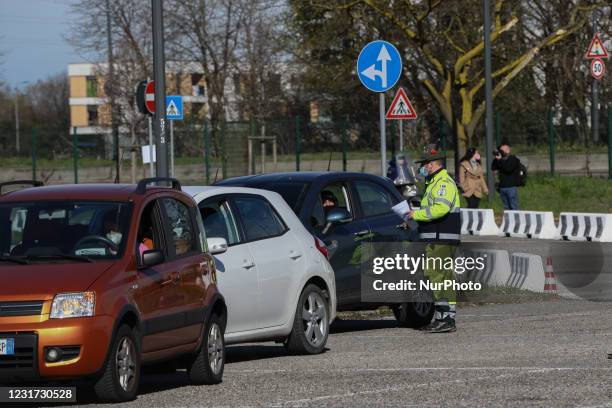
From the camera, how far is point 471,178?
30.7 m

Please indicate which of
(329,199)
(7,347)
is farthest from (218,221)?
(7,347)

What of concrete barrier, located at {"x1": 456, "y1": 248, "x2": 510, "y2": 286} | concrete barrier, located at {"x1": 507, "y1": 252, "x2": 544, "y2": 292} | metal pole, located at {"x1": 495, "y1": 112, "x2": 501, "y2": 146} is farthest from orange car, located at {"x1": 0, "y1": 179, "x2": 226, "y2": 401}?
metal pole, located at {"x1": 495, "y1": 112, "x2": 501, "y2": 146}

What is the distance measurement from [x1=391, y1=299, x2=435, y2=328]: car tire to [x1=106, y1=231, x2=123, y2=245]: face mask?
571 centimetres

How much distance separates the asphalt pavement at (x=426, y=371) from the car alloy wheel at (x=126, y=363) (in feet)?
0.52

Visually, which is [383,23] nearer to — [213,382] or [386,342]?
[386,342]

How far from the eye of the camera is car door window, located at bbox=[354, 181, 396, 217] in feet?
47.5

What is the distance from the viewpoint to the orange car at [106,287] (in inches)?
337

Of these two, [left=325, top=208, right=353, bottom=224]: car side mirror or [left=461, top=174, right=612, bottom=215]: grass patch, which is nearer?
[left=325, top=208, right=353, bottom=224]: car side mirror

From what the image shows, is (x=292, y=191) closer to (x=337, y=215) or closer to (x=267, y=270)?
(x=337, y=215)

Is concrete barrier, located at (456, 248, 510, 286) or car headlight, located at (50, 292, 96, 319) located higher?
car headlight, located at (50, 292, 96, 319)

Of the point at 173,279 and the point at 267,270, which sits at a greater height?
the point at 173,279

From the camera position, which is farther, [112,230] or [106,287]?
[112,230]

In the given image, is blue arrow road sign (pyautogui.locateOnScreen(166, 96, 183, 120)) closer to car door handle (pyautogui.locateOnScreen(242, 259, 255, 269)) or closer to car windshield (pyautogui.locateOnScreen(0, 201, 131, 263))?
car door handle (pyautogui.locateOnScreen(242, 259, 255, 269))

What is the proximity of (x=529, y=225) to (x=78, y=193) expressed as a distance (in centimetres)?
2048
